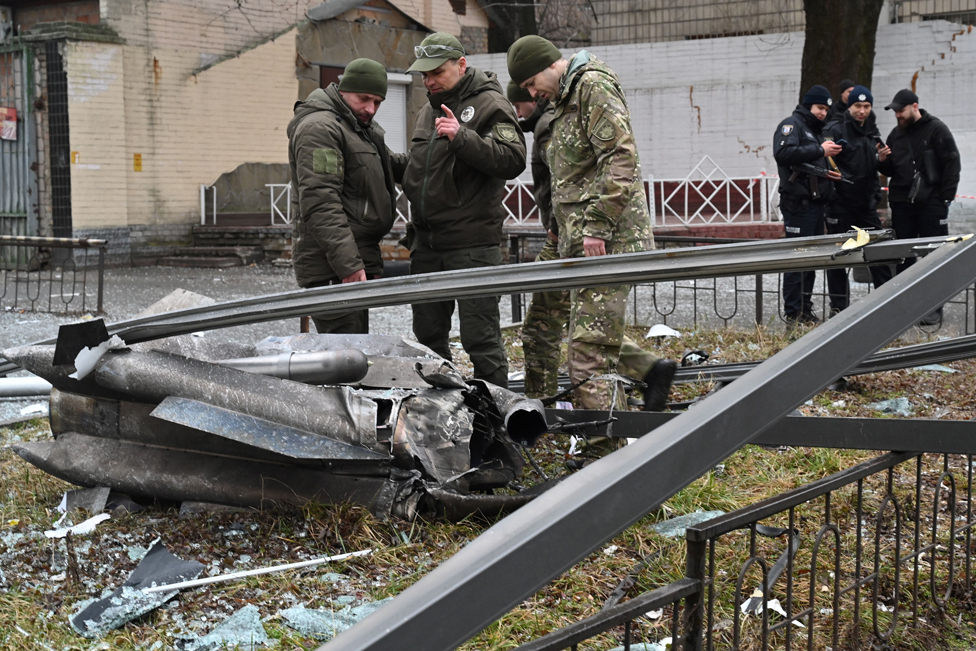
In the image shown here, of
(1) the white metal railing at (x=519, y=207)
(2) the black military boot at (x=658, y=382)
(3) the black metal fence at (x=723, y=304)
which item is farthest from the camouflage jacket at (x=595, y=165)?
(1) the white metal railing at (x=519, y=207)

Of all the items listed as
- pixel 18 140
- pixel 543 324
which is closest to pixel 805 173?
pixel 543 324

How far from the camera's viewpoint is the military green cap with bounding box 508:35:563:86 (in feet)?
14.7

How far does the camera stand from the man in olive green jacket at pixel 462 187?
4914 millimetres

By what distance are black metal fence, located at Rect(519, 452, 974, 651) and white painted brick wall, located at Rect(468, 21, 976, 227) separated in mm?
13297

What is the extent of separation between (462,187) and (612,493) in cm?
375

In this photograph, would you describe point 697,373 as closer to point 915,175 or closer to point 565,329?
point 565,329

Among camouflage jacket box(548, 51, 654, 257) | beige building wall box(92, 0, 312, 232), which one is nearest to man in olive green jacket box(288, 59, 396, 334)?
camouflage jacket box(548, 51, 654, 257)

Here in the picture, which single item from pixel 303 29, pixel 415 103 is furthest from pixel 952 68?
pixel 303 29

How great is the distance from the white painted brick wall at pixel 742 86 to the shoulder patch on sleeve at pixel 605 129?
40.5ft

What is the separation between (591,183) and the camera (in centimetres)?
461

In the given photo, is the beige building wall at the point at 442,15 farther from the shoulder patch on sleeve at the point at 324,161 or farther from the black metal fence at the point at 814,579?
the black metal fence at the point at 814,579

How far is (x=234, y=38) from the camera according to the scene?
16.9m

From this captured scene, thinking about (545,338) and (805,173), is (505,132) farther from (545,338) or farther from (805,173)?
(805,173)

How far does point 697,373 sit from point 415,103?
49.2 ft
